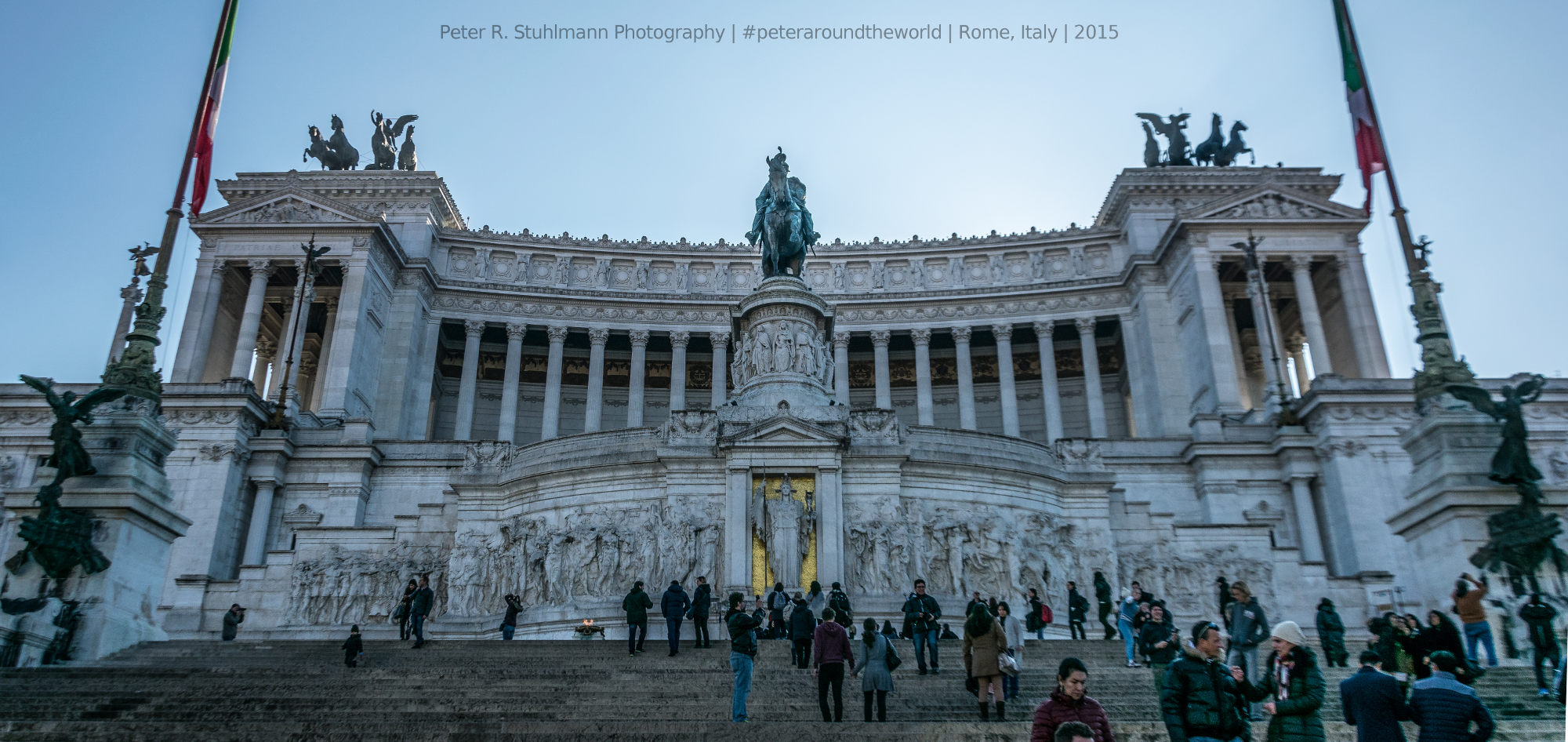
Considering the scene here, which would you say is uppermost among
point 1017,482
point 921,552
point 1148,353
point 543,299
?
point 543,299

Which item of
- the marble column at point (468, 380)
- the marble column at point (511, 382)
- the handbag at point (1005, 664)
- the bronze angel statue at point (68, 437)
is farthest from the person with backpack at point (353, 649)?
the marble column at point (468, 380)

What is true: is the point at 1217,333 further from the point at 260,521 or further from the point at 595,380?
the point at 260,521

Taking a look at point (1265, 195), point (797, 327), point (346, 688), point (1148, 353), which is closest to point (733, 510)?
point (797, 327)

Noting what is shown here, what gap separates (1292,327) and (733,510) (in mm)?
41927

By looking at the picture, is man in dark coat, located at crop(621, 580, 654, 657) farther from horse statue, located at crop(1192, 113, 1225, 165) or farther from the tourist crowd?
horse statue, located at crop(1192, 113, 1225, 165)

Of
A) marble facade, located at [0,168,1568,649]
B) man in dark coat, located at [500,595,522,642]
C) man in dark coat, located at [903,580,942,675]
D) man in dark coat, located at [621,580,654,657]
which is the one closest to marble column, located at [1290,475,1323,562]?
marble facade, located at [0,168,1568,649]

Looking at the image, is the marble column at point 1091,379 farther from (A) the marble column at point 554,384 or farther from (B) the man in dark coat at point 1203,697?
(B) the man in dark coat at point 1203,697

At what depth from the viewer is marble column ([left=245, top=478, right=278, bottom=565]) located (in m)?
36.9

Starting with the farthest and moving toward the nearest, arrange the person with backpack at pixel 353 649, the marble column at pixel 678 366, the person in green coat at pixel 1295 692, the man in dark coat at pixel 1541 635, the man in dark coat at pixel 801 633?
the marble column at pixel 678 366 < the person with backpack at pixel 353 649 < the man in dark coat at pixel 801 633 < the man in dark coat at pixel 1541 635 < the person in green coat at pixel 1295 692

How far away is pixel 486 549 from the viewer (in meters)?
27.1

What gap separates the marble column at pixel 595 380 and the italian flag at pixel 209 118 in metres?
32.4

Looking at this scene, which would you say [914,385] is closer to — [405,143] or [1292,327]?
[1292,327]

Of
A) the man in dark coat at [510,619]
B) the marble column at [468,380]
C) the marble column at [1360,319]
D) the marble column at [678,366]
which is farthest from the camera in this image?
the marble column at [678,366]

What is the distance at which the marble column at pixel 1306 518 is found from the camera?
37.0 m
